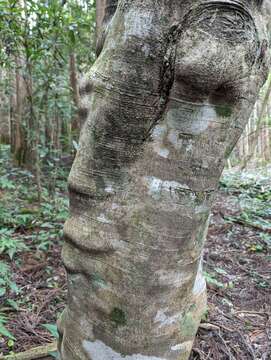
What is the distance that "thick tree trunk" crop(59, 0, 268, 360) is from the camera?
3.11ft

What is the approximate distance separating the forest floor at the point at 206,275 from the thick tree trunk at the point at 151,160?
619 millimetres

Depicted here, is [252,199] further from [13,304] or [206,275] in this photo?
[13,304]

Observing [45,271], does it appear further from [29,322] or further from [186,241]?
[186,241]

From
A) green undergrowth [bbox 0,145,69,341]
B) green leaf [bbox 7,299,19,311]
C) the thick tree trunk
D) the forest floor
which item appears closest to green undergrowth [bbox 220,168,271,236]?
the forest floor

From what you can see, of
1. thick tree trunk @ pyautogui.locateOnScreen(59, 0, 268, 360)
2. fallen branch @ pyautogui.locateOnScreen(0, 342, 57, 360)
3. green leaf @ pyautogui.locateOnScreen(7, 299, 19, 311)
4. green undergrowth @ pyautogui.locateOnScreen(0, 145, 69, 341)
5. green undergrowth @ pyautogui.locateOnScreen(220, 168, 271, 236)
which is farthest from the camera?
green undergrowth @ pyautogui.locateOnScreen(220, 168, 271, 236)

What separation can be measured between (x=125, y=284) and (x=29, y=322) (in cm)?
141

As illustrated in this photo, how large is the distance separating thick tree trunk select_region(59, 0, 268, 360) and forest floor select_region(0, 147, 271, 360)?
62cm

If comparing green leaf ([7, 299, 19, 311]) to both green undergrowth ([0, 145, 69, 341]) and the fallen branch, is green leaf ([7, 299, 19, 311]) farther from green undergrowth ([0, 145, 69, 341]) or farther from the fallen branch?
the fallen branch

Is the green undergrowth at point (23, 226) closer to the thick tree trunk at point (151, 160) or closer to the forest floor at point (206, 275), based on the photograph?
the forest floor at point (206, 275)

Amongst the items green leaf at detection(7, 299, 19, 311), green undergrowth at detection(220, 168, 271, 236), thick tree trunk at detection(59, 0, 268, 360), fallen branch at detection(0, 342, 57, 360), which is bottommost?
green leaf at detection(7, 299, 19, 311)

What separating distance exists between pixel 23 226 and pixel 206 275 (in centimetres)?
206

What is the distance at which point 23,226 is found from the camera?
3.75 metres

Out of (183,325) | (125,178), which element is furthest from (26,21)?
(183,325)

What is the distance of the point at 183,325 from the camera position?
4.26 feet
